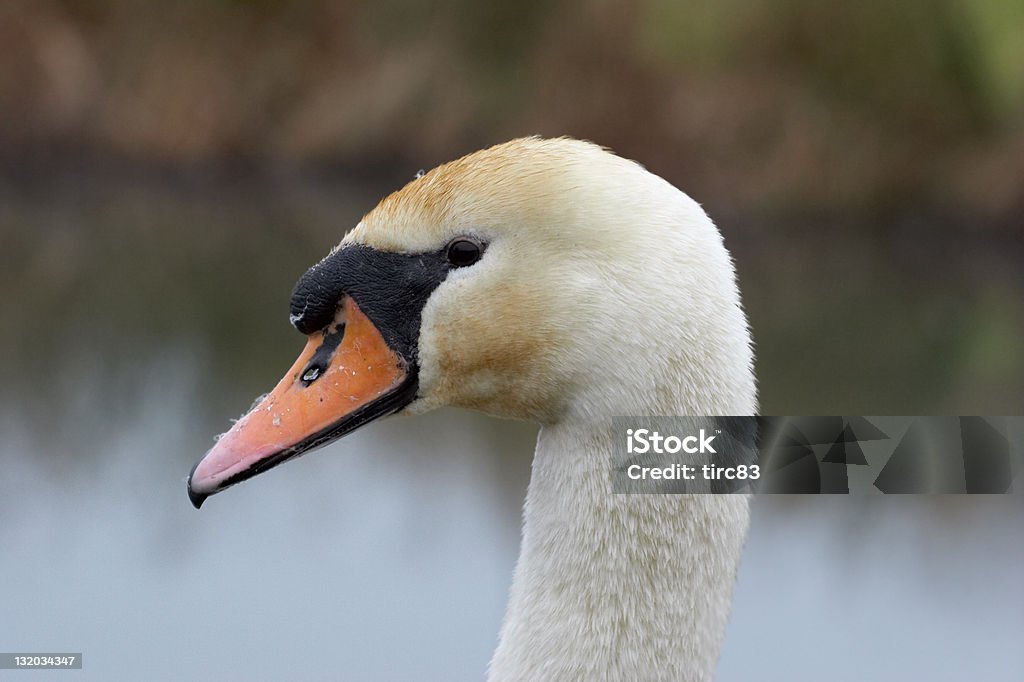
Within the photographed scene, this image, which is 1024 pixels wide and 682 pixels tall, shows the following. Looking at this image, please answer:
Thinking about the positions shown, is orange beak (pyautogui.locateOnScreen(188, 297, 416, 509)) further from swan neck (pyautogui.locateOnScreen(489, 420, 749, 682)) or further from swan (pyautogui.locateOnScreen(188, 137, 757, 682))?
swan neck (pyautogui.locateOnScreen(489, 420, 749, 682))

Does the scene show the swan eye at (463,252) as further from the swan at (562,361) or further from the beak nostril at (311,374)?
the beak nostril at (311,374)

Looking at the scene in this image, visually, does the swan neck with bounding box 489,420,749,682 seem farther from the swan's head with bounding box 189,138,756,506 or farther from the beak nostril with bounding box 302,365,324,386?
the beak nostril with bounding box 302,365,324,386

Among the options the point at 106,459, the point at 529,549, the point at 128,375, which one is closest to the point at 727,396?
the point at 529,549

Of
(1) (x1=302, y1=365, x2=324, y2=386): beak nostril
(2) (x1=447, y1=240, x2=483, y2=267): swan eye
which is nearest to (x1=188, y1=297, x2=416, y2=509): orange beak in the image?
(1) (x1=302, y1=365, x2=324, y2=386): beak nostril

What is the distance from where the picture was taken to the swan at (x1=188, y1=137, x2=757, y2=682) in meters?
1.23

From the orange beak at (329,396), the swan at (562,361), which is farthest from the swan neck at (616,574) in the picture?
the orange beak at (329,396)

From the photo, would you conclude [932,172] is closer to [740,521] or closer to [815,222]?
[815,222]

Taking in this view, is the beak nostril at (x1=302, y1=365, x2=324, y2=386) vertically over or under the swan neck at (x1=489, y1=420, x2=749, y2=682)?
over

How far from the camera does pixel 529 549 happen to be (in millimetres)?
1318

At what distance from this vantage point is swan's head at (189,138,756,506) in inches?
48.1

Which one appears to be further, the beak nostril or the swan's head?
the beak nostril

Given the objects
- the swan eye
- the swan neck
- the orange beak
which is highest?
the swan eye

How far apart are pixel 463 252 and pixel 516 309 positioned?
0.08 meters

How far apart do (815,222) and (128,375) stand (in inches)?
224
